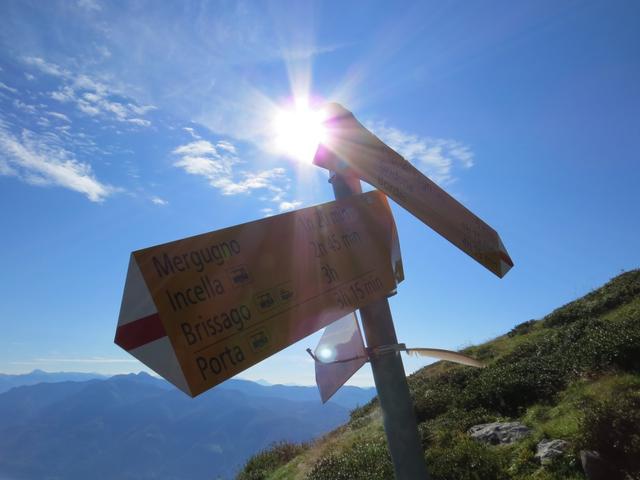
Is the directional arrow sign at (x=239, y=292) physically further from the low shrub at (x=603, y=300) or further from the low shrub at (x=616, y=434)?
the low shrub at (x=603, y=300)

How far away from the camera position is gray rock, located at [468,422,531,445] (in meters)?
8.32

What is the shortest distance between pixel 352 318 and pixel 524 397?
33.4 feet

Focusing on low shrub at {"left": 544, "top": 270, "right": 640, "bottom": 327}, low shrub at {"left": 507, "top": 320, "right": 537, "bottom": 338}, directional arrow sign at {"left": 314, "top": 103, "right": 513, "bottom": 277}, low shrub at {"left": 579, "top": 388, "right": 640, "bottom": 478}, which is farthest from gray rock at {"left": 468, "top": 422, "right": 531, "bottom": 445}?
low shrub at {"left": 507, "top": 320, "right": 537, "bottom": 338}

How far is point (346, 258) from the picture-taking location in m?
1.91

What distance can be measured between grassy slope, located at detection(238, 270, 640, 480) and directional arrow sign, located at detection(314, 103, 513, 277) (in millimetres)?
5598

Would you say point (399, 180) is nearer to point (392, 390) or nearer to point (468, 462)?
point (392, 390)

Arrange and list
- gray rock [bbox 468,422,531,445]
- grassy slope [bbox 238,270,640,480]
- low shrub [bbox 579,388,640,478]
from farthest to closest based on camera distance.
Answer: gray rock [bbox 468,422,531,445]
grassy slope [bbox 238,270,640,480]
low shrub [bbox 579,388,640,478]

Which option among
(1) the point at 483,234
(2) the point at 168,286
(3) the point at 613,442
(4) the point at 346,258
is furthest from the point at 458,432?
(2) the point at 168,286

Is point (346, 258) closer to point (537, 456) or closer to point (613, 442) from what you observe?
point (613, 442)

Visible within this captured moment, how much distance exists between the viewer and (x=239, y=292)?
4.86 ft

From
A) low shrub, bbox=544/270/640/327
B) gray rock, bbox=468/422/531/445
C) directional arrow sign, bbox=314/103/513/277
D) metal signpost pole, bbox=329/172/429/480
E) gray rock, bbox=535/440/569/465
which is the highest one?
low shrub, bbox=544/270/640/327

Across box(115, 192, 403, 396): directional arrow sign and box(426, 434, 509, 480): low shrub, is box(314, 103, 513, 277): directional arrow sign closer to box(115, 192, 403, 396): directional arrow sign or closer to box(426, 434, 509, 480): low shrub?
box(115, 192, 403, 396): directional arrow sign

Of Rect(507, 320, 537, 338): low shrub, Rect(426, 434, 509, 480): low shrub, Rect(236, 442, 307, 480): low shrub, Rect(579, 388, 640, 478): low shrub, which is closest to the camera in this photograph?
Rect(579, 388, 640, 478): low shrub

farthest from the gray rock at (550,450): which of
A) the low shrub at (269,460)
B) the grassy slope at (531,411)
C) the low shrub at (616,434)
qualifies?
the low shrub at (269,460)
